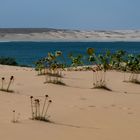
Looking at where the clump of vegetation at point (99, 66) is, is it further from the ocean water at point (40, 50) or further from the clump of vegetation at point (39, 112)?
the ocean water at point (40, 50)

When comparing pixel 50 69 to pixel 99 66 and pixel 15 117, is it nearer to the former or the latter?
pixel 99 66

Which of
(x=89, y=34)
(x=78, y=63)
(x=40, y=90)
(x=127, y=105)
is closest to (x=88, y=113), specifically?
(x=127, y=105)

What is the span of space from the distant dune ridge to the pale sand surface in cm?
15090

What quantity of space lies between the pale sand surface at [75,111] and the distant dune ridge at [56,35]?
151 meters

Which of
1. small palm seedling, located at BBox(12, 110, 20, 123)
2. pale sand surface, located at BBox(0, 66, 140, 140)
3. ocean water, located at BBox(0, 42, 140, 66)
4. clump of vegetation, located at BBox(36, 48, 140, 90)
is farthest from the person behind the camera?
ocean water, located at BBox(0, 42, 140, 66)

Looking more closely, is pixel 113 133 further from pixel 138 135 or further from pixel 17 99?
pixel 17 99

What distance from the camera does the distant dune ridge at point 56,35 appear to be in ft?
559

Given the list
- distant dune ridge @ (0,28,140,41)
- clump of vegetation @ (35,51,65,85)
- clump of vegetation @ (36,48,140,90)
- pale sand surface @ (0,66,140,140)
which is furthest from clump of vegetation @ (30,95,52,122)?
distant dune ridge @ (0,28,140,41)

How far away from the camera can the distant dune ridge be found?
6708 inches

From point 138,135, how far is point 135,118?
148cm

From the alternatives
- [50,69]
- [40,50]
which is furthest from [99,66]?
[40,50]

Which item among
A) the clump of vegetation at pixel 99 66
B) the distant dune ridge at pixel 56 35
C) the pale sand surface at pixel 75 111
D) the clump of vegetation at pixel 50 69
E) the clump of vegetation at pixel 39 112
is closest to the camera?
the pale sand surface at pixel 75 111

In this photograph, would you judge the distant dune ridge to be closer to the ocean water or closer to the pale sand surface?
the ocean water

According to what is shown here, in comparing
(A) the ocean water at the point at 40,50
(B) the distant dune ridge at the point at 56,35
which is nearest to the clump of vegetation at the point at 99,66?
(A) the ocean water at the point at 40,50
